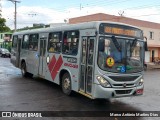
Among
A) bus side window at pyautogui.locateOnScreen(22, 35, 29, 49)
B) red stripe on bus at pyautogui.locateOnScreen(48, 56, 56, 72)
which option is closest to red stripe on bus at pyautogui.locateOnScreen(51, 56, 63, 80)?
red stripe on bus at pyautogui.locateOnScreen(48, 56, 56, 72)

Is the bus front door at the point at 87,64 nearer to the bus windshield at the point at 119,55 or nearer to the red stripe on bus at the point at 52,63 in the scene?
the bus windshield at the point at 119,55

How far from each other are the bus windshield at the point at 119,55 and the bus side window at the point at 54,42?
3.19 meters

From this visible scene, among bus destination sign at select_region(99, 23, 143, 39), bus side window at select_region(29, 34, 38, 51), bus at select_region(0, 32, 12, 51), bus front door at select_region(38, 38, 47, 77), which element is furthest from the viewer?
bus at select_region(0, 32, 12, 51)

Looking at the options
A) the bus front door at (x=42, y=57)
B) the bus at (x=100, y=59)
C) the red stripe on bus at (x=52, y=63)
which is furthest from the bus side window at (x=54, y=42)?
the bus front door at (x=42, y=57)

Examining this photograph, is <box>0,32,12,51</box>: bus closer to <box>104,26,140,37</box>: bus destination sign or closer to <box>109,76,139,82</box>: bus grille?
<box>104,26,140,37</box>: bus destination sign

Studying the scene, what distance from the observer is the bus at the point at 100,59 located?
8305mm

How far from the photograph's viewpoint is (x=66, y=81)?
10414 mm

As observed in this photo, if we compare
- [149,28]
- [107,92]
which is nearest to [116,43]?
[107,92]

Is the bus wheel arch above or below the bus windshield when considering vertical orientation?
below

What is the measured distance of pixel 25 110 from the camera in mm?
7898

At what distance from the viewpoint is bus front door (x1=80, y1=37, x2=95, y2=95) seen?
→ 8.68 meters

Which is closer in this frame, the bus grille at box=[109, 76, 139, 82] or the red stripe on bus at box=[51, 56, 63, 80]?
the bus grille at box=[109, 76, 139, 82]

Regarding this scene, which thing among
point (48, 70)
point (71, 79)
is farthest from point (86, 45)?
point (48, 70)

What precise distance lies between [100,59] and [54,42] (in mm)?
3825
